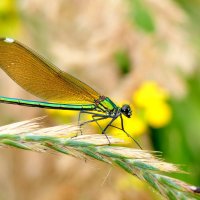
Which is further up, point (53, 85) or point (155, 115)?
point (53, 85)

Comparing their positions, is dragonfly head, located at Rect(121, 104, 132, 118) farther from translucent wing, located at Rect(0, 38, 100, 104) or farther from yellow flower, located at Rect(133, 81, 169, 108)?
yellow flower, located at Rect(133, 81, 169, 108)

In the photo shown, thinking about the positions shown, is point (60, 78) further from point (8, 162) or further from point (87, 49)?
point (8, 162)

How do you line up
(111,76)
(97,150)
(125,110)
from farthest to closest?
(111,76) < (125,110) < (97,150)

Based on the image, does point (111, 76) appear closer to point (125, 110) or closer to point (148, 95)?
point (148, 95)

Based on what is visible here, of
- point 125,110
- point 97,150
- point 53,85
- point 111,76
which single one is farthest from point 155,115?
point 97,150

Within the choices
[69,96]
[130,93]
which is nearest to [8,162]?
[130,93]
